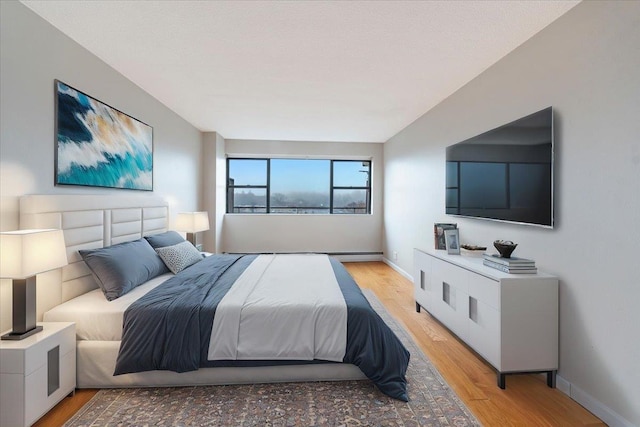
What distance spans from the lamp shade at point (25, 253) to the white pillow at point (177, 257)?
125 cm

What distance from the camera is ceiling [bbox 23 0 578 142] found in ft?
6.75

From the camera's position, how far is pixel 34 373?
1.70 m

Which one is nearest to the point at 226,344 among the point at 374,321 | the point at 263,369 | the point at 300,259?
the point at 263,369

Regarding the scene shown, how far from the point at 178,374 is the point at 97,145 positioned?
6.87 ft

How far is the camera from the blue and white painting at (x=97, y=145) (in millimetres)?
2406

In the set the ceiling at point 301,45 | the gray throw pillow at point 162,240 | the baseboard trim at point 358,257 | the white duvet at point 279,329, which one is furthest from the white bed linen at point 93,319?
the baseboard trim at point 358,257

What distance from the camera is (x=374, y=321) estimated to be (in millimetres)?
2121

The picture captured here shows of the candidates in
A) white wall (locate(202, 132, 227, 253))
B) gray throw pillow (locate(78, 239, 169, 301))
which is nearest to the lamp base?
gray throw pillow (locate(78, 239, 169, 301))

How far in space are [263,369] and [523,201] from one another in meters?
2.28

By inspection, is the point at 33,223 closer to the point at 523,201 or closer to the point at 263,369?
the point at 263,369

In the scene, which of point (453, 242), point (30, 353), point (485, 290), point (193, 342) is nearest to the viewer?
point (30, 353)

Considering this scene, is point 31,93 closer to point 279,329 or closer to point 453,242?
point 279,329

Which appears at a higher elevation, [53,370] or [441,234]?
[441,234]

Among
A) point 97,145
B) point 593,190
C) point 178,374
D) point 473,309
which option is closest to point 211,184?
point 97,145
